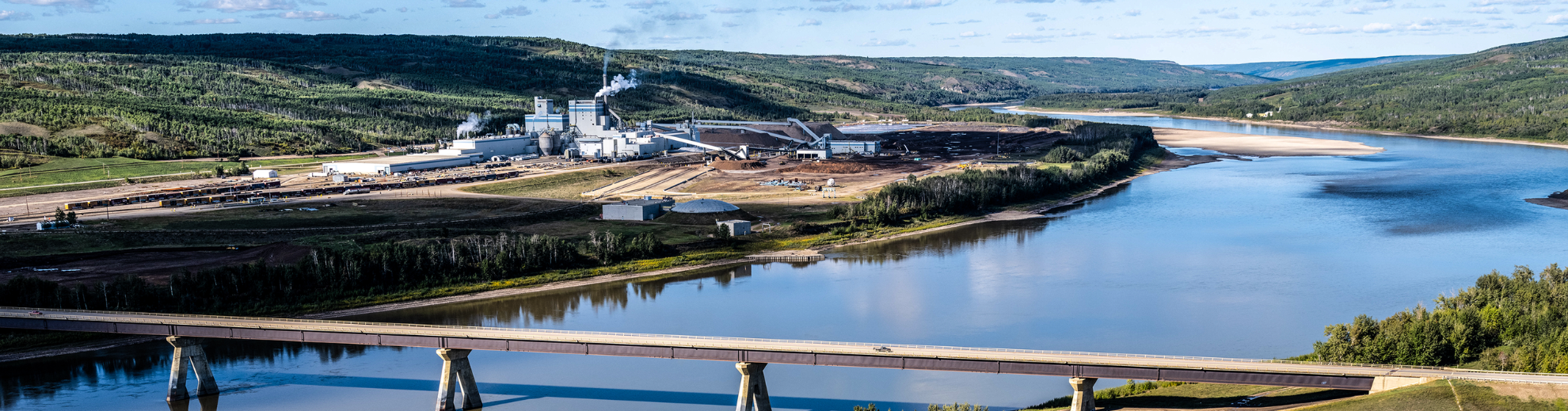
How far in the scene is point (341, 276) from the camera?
164 feet

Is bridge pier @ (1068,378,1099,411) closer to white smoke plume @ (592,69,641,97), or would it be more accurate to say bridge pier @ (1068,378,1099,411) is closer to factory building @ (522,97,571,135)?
white smoke plume @ (592,69,641,97)

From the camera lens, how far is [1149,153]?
122938mm

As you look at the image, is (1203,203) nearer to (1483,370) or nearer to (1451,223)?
(1451,223)

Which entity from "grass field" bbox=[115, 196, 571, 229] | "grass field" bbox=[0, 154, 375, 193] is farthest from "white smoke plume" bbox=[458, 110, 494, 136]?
"grass field" bbox=[115, 196, 571, 229]

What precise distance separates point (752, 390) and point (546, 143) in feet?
277

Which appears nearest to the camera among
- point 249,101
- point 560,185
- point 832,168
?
point 560,185

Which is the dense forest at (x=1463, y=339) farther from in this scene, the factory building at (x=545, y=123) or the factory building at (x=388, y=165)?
the factory building at (x=545, y=123)

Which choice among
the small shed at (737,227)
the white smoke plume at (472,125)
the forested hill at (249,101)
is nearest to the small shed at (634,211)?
the small shed at (737,227)

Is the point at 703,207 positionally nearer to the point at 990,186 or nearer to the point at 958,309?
the point at 990,186

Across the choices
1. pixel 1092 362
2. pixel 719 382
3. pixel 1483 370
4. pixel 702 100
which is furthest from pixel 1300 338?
pixel 702 100

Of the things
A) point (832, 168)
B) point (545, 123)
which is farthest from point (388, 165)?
point (832, 168)

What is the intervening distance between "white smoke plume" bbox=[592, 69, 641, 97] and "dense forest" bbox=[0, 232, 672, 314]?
6550 centimetres

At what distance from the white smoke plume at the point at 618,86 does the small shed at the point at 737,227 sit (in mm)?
58034

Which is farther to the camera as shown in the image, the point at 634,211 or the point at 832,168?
the point at 832,168
